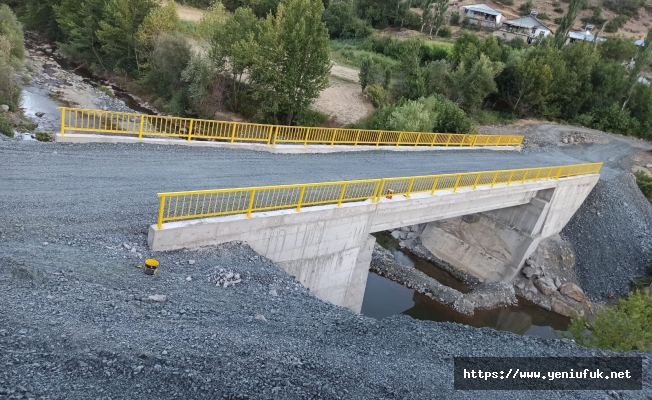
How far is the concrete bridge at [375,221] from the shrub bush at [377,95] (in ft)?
56.4

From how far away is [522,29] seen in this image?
245 feet

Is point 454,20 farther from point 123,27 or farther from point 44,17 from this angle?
point 44,17

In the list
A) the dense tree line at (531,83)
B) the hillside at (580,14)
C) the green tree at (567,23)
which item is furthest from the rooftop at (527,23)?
the dense tree line at (531,83)

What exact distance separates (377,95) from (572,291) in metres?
23.3

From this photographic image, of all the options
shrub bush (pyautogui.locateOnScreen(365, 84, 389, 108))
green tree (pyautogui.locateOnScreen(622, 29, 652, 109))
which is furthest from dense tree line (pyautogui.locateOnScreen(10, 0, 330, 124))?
green tree (pyautogui.locateOnScreen(622, 29, 652, 109))

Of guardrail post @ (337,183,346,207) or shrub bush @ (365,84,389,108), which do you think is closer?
guardrail post @ (337,183,346,207)

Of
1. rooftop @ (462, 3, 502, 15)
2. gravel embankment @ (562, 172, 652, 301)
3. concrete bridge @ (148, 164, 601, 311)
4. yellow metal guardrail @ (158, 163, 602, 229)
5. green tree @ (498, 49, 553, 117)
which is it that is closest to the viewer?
yellow metal guardrail @ (158, 163, 602, 229)

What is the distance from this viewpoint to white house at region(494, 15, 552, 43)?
72.4m

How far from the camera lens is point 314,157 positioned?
18234 mm

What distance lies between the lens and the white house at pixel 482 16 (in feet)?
254

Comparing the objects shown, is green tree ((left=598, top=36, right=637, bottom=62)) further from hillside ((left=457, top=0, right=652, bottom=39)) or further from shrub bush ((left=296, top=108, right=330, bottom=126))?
shrub bush ((left=296, top=108, right=330, bottom=126))

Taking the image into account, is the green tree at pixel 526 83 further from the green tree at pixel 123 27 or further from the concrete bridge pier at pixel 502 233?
the green tree at pixel 123 27

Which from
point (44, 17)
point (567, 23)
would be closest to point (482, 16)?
point (567, 23)

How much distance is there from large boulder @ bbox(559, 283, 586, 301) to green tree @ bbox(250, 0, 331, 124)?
60.7 ft
